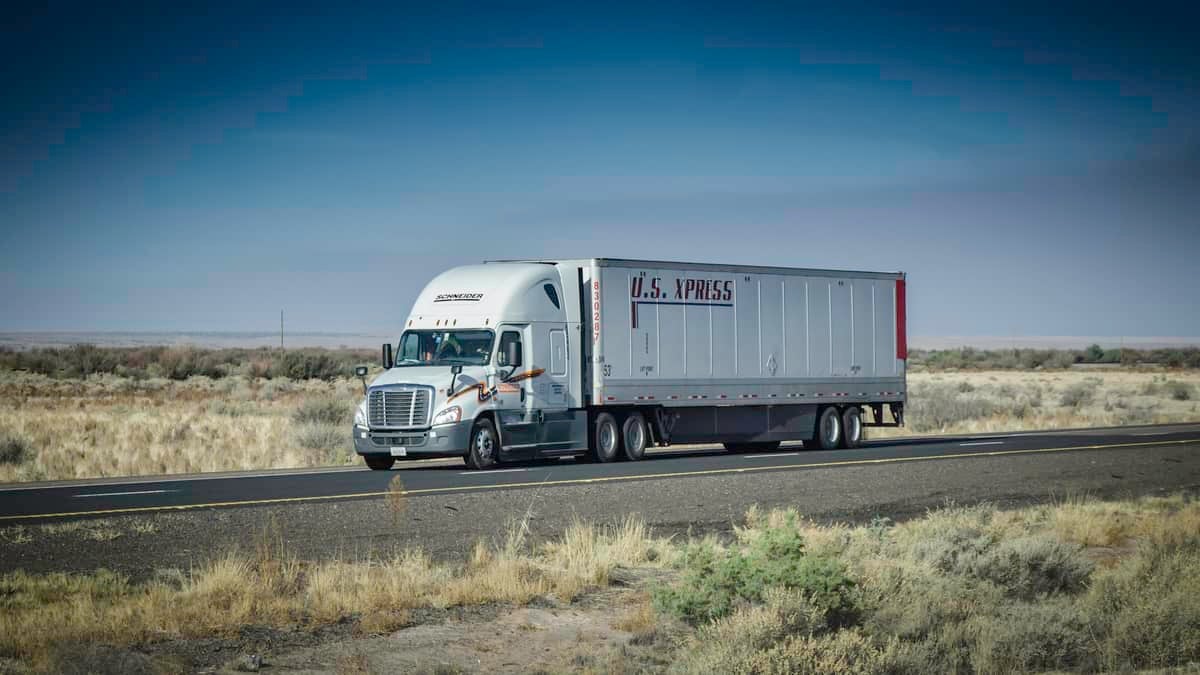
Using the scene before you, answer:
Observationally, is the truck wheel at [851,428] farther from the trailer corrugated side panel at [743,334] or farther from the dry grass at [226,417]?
the dry grass at [226,417]

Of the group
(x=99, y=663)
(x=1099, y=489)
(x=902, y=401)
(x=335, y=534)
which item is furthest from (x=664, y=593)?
(x=902, y=401)

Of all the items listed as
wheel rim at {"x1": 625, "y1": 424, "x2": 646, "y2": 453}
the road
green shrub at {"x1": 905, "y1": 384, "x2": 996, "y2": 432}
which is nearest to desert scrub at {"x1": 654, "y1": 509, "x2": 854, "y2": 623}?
the road

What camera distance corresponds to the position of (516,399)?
2672 centimetres

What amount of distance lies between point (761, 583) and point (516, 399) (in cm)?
1593

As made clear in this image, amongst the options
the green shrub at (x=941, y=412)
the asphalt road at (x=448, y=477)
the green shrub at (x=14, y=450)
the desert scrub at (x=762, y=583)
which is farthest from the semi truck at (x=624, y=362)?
the desert scrub at (x=762, y=583)

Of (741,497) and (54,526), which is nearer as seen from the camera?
(54,526)

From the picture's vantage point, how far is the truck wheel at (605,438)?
2838 centimetres

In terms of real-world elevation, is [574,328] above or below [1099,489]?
above

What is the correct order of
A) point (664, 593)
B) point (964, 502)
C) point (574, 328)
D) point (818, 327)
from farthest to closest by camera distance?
1. point (818, 327)
2. point (574, 328)
3. point (964, 502)
4. point (664, 593)

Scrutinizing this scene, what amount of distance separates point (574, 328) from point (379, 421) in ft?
15.2

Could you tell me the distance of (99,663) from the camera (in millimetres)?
9062

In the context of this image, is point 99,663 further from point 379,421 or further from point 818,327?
point 818,327

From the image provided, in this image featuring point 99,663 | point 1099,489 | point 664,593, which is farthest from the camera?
point 1099,489

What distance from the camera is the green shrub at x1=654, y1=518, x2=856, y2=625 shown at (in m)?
10.9
